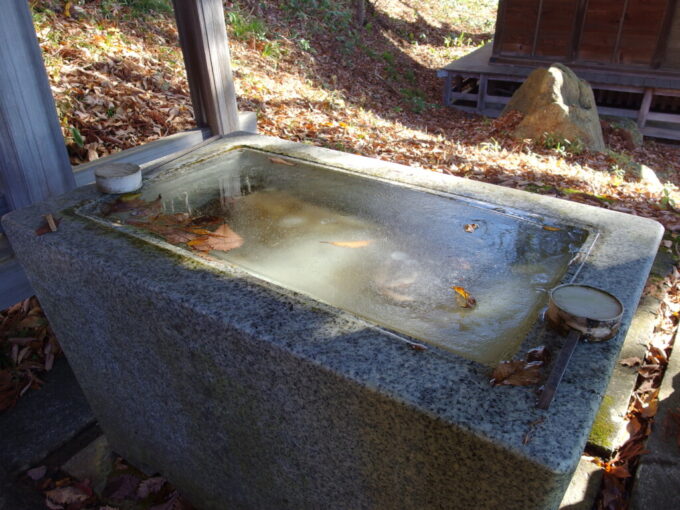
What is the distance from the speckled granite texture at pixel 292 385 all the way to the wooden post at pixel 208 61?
1786 millimetres

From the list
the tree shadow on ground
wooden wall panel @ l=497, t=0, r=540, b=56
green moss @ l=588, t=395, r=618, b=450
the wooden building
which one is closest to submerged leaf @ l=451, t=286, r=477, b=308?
green moss @ l=588, t=395, r=618, b=450

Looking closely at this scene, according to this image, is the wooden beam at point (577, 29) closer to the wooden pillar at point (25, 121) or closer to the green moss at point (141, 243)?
the wooden pillar at point (25, 121)

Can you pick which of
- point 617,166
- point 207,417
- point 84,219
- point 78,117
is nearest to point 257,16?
point 78,117

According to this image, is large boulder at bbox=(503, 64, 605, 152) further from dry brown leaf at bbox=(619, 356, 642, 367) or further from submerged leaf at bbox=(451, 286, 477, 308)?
submerged leaf at bbox=(451, 286, 477, 308)

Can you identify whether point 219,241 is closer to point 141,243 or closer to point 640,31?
point 141,243

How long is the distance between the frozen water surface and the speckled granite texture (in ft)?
0.37

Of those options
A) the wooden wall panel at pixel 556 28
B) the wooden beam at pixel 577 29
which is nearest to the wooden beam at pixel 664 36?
the wooden beam at pixel 577 29

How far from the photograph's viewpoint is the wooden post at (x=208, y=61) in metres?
3.44

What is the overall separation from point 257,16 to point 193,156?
7.81 m

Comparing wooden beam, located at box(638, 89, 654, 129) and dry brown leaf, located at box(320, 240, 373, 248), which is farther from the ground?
dry brown leaf, located at box(320, 240, 373, 248)

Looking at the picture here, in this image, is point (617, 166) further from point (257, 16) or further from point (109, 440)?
point (257, 16)

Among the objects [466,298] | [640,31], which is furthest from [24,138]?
[640,31]

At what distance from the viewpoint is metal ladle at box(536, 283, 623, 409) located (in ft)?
4.13

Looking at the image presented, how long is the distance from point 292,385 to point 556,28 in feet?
33.2
